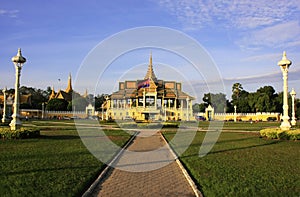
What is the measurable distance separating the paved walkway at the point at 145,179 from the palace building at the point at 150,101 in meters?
48.6

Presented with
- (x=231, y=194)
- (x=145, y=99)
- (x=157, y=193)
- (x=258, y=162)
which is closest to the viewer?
(x=231, y=194)

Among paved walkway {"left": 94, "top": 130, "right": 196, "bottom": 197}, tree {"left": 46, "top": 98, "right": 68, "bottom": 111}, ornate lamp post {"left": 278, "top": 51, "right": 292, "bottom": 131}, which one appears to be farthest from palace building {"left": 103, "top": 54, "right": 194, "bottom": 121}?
paved walkway {"left": 94, "top": 130, "right": 196, "bottom": 197}

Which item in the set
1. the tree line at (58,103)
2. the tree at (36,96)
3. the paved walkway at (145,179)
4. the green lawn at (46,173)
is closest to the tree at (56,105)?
the tree line at (58,103)

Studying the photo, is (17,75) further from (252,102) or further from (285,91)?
(252,102)

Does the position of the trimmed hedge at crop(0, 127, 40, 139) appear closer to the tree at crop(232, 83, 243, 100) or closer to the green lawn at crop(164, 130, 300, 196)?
the green lawn at crop(164, 130, 300, 196)

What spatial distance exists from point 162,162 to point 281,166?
3640 millimetres

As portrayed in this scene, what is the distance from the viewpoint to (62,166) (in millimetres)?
8227

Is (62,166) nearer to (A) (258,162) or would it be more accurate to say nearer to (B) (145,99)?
(A) (258,162)

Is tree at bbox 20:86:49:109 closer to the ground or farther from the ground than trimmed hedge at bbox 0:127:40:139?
farther from the ground

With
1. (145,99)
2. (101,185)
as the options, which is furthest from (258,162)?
(145,99)

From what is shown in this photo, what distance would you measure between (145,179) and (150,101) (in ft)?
193

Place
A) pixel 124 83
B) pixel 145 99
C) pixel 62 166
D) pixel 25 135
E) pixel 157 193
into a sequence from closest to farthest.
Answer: pixel 157 193
pixel 62 166
pixel 25 135
pixel 145 99
pixel 124 83

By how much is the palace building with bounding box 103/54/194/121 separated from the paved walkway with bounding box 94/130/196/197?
48612 millimetres

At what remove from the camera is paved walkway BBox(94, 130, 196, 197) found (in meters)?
6.05
